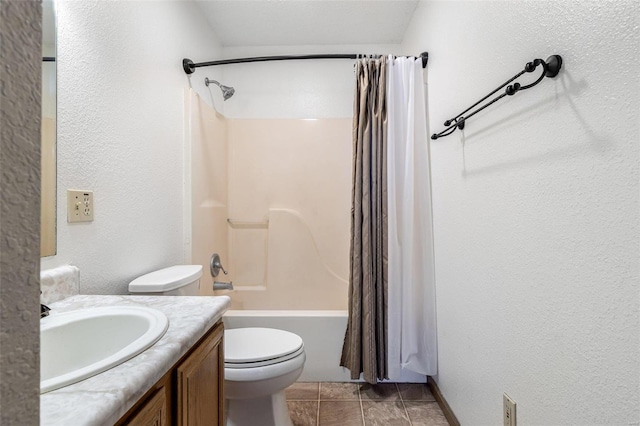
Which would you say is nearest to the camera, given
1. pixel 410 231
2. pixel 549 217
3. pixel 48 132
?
pixel 549 217

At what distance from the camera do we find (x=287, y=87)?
258 cm

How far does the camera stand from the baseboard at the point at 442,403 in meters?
1.50

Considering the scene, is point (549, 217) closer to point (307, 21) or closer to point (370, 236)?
point (370, 236)

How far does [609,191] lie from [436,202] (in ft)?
3.45

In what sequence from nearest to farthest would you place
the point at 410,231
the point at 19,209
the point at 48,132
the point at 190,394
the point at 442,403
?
1. the point at 19,209
2. the point at 190,394
3. the point at 48,132
4. the point at 442,403
5. the point at 410,231

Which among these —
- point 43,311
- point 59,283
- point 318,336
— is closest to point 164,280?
point 59,283

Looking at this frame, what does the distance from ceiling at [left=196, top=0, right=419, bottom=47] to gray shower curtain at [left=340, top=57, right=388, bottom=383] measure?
0.52 m

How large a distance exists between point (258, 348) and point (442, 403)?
106 cm

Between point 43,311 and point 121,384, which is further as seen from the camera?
point 43,311

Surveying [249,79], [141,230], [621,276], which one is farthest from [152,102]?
[621,276]

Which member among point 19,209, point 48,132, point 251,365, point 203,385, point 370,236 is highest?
point 48,132

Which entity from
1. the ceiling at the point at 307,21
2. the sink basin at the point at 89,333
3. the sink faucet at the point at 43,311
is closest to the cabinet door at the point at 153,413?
the sink basin at the point at 89,333

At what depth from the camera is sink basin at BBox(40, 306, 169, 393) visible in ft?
2.37

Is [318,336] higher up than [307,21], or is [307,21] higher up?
[307,21]
